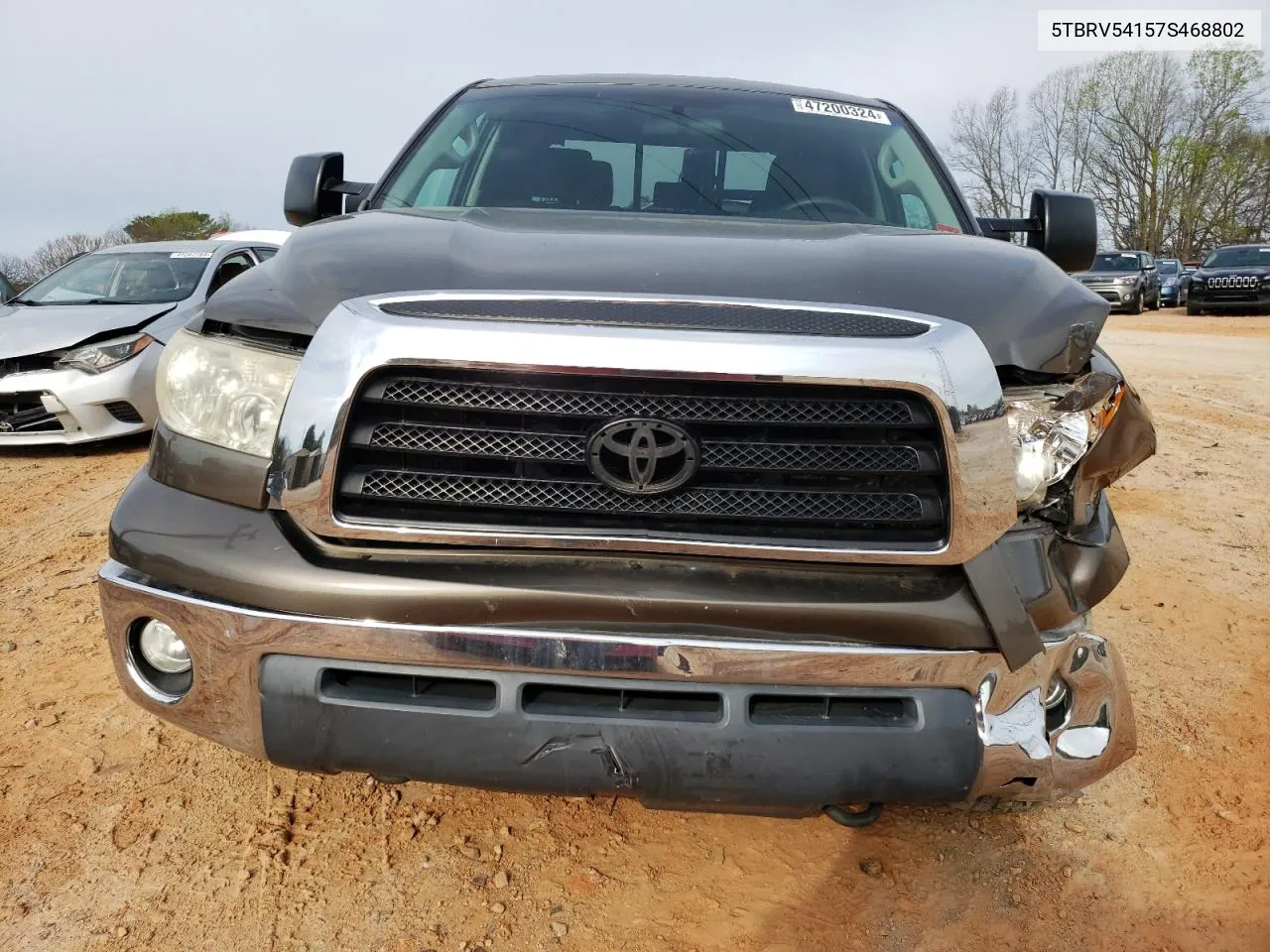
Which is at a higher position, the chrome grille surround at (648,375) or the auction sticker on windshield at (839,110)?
the auction sticker on windshield at (839,110)

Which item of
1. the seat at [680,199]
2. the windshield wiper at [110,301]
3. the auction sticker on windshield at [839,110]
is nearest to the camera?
the seat at [680,199]

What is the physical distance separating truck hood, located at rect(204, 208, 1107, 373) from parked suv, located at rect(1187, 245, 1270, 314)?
1005 inches

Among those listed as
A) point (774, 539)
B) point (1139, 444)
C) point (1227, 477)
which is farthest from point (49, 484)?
point (1227, 477)

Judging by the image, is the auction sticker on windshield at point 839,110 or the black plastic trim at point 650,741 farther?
the auction sticker on windshield at point 839,110

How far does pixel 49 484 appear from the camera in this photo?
6062 mm

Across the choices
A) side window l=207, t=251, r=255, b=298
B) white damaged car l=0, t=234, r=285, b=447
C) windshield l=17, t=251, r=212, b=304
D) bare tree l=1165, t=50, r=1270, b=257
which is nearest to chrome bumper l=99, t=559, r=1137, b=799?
white damaged car l=0, t=234, r=285, b=447

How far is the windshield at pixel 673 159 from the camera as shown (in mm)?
2908

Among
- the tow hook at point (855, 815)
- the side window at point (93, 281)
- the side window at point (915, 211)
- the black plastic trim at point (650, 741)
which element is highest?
the side window at point (915, 211)

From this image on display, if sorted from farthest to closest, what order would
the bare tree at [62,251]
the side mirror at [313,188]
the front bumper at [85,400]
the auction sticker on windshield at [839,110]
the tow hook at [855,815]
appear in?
the bare tree at [62,251]
the front bumper at [85,400]
the auction sticker on windshield at [839,110]
the side mirror at [313,188]
the tow hook at [855,815]

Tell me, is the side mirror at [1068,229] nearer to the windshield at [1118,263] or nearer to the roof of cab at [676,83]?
the roof of cab at [676,83]

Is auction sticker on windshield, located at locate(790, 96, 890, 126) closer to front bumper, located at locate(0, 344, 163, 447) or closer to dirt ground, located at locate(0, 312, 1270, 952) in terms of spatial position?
dirt ground, located at locate(0, 312, 1270, 952)

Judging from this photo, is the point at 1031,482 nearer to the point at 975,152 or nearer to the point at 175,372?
the point at 175,372

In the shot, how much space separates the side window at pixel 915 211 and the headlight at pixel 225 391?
1.94 metres

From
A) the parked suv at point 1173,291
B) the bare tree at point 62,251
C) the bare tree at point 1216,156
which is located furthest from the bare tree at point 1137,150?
the bare tree at point 62,251
